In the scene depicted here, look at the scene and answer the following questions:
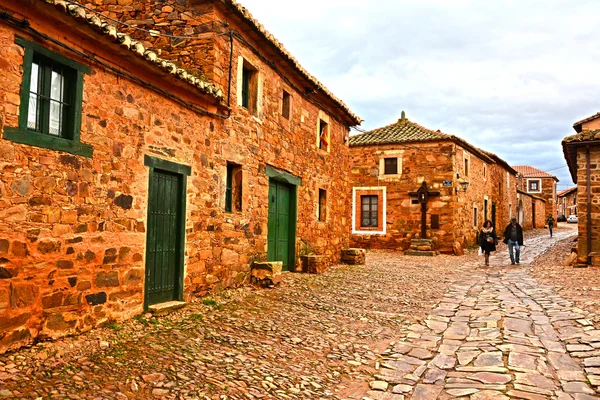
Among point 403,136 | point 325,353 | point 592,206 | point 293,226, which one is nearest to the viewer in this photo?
point 325,353

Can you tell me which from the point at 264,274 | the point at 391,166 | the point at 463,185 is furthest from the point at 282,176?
the point at 463,185

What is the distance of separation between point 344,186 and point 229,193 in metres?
6.33

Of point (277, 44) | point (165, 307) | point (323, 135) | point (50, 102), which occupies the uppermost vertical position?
point (277, 44)

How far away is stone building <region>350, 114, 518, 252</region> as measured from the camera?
18375mm

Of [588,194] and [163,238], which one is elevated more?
[588,194]

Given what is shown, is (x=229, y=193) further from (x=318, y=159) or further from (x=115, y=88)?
(x=318, y=159)

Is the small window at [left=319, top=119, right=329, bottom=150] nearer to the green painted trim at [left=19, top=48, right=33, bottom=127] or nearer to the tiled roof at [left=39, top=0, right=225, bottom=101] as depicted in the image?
the tiled roof at [left=39, top=0, right=225, bottom=101]

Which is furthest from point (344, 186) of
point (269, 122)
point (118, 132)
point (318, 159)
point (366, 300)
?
point (118, 132)

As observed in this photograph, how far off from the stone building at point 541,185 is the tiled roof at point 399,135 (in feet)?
89.2

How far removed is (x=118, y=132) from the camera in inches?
210

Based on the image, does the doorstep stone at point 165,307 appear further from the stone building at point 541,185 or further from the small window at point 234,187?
the stone building at point 541,185

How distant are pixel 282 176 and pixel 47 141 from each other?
18.5 feet

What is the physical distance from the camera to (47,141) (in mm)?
4418

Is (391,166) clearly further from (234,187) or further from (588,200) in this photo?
(234,187)
